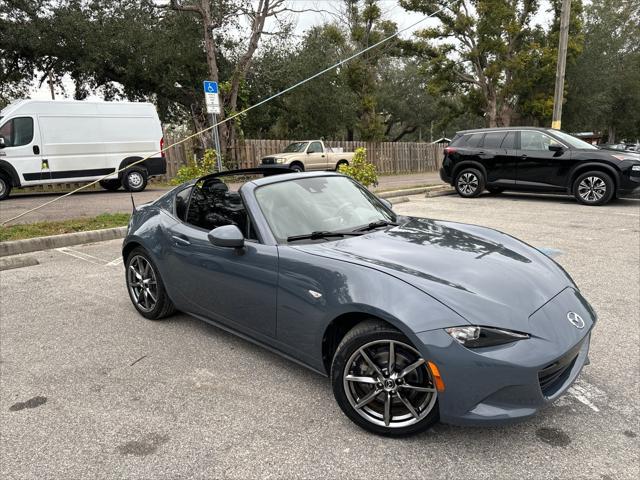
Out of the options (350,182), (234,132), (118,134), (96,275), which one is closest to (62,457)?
(350,182)

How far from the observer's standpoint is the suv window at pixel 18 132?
11445mm

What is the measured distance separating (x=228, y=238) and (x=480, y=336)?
5.31ft

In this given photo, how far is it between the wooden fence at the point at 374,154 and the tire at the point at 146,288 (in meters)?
13.3

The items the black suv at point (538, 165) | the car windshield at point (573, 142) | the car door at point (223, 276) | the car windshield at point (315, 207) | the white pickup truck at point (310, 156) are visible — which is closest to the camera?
the car door at point (223, 276)

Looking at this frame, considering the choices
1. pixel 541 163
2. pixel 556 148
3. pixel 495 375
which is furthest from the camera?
pixel 541 163

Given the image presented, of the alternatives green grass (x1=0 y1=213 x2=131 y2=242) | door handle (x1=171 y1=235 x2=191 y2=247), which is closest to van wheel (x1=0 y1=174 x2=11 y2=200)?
green grass (x1=0 y1=213 x2=131 y2=242)

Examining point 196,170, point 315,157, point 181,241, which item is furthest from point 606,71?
point 181,241

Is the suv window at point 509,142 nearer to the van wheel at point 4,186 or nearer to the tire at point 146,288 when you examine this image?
the tire at point 146,288

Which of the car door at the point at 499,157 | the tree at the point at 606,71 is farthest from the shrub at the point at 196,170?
the tree at the point at 606,71

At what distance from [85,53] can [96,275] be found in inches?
666

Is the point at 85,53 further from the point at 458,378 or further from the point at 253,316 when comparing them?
the point at 458,378

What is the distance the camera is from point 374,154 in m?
25.4

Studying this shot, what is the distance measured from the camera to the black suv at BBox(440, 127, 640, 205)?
9484 mm

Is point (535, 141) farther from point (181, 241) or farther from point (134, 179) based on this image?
point (134, 179)
